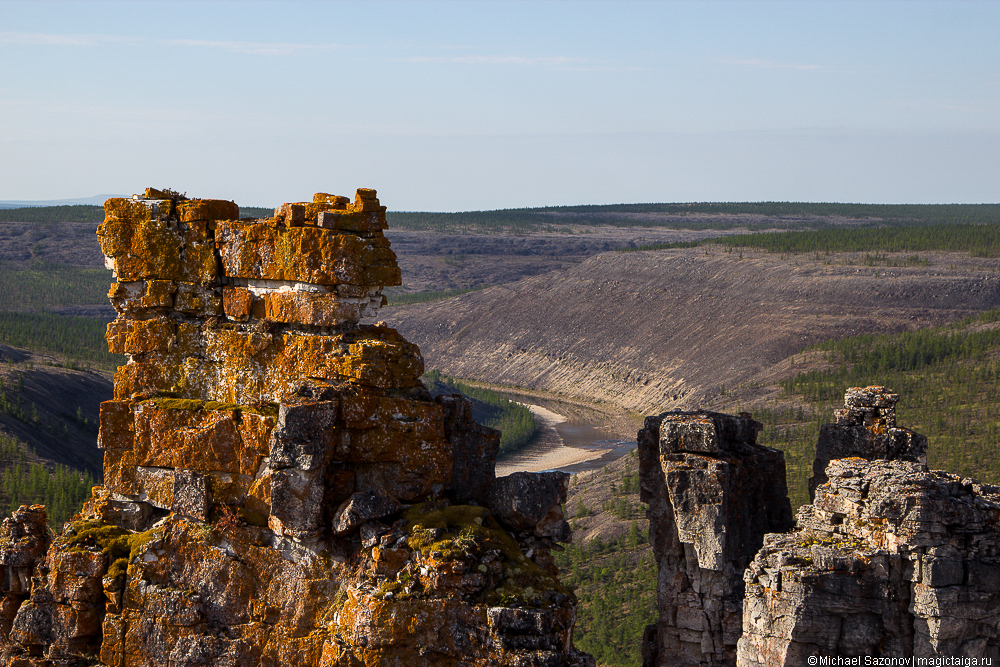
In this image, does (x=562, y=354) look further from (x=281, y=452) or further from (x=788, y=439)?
(x=281, y=452)

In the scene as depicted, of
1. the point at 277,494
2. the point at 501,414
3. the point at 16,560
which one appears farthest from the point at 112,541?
the point at 501,414

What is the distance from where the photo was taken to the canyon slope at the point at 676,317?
11300 centimetres

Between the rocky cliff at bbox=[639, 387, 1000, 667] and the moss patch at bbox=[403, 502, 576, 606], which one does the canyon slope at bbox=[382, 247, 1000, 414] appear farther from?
the moss patch at bbox=[403, 502, 576, 606]

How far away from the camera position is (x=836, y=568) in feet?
50.9

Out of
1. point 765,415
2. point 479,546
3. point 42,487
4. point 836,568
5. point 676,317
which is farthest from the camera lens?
point 676,317

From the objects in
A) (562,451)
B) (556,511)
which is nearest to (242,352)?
(556,511)

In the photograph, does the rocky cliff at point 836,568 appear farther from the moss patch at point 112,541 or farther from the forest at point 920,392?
the forest at point 920,392

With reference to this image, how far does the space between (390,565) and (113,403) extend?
5.61 metres

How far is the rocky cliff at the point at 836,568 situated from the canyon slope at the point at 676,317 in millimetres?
81226

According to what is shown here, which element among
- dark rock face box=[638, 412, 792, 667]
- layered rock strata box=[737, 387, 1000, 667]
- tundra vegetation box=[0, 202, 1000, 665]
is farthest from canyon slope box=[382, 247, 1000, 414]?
layered rock strata box=[737, 387, 1000, 667]

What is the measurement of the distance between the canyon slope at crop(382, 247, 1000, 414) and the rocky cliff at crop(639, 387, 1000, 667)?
81.2 m

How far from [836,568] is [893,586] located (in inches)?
32.5

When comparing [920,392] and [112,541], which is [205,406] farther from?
[920,392]

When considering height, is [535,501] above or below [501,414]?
above
